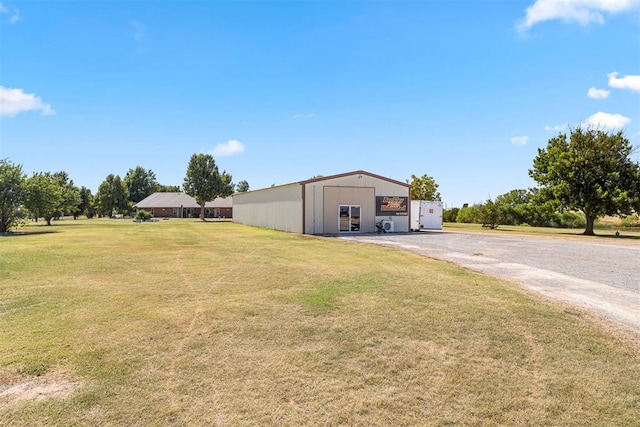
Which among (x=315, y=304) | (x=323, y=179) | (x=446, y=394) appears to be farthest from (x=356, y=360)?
(x=323, y=179)

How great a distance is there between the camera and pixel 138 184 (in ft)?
314

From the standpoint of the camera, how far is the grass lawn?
141 inches

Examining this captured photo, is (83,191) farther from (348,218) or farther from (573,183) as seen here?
(573,183)

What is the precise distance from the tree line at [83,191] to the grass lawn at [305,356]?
24893 millimetres

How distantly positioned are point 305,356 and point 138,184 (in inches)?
4019

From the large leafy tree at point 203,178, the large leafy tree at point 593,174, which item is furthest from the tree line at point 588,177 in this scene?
the large leafy tree at point 203,178

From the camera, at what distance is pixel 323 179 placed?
26.8 m

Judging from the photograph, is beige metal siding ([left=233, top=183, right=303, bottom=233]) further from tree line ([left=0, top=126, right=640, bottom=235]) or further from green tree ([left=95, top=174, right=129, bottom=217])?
green tree ([left=95, top=174, right=129, bottom=217])

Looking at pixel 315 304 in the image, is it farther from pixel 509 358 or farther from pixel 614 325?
pixel 614 325

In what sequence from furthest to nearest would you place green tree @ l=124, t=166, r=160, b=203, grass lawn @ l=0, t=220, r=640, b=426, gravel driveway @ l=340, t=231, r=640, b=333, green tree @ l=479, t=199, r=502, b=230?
green tree @ l=124, t=166, r=160, b=203, green tree @ l=479, t=199, r=502, b=230, gravel driveway @ l=340, t=231, r=640, b=333, grass lawn @ l=0, t=220, r=640, b=426

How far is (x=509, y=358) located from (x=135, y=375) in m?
4.40

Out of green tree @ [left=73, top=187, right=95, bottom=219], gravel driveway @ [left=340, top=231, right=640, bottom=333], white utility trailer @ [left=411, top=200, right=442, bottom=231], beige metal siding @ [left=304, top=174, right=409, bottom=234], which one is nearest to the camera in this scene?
gravel driveway @ [left=340, top=231, right=640, bottom=333]

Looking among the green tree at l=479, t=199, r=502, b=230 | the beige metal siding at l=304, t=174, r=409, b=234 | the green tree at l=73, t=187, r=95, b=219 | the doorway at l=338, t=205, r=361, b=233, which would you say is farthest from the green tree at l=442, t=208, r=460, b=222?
the green tree at l=73, t=187, r=95, b=219

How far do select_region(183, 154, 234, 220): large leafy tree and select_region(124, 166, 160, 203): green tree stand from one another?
4070 centimetres
